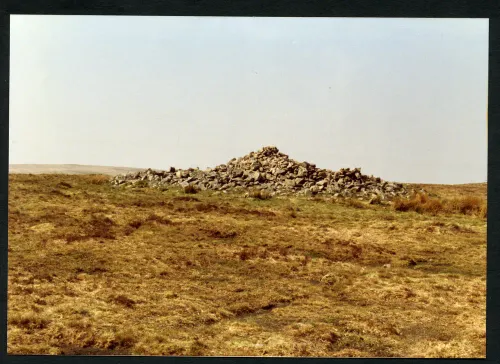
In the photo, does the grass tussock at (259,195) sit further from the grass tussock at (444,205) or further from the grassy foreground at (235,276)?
the grass tussock at (444,205)

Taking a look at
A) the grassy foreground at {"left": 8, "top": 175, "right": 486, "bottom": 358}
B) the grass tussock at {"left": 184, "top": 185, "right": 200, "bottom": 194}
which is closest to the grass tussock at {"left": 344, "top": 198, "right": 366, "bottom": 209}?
the grassy foreground at {"left": 8, "top": 175, "right": 486, "bottom": 358}

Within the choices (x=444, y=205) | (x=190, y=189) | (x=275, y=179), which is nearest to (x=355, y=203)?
(x=444, y=205)

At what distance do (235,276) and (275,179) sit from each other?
423 cm

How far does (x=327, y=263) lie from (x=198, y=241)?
209cm

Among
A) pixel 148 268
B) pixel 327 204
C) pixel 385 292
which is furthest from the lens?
pixel 327 204

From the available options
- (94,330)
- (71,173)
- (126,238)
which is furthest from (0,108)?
(71,173)

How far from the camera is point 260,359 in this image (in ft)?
11.2

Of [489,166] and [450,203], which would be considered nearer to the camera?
[489,166]

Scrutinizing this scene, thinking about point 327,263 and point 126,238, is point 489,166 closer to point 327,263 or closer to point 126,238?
point 327,263

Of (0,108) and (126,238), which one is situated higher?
(0,108)

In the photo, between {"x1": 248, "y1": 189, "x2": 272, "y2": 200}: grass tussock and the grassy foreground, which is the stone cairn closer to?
{"x1": 248, "y1": 189, "x2": 272, "y2": 200}: grass tussock

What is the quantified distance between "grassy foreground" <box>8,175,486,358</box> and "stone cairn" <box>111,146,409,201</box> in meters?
0.59

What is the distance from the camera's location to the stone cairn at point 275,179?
1020 cm

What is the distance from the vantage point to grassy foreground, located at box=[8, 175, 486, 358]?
190 inches
